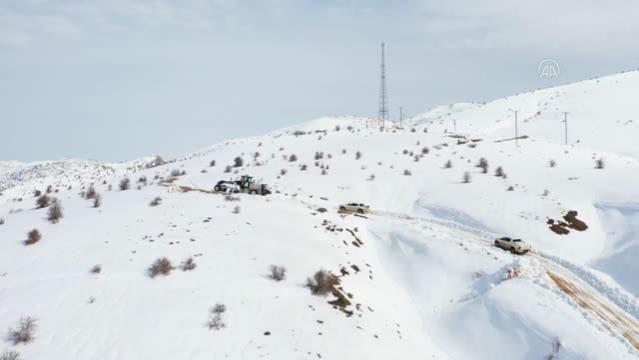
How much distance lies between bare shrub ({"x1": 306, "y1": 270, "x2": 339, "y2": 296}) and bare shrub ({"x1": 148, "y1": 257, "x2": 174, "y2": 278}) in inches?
268

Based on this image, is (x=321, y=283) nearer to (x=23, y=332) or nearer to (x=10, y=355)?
(x=23, y=332)

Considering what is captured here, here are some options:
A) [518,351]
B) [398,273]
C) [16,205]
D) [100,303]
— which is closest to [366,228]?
[398,273]

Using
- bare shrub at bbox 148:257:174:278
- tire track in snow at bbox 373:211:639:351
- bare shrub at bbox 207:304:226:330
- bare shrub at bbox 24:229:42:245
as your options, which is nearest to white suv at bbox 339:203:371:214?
tire track in snow at bbox 373:211:639:351

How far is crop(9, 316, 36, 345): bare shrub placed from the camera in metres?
17.3

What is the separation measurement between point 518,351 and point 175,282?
1594 centimetres

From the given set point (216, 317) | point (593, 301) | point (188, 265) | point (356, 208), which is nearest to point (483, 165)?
point (356, 208)

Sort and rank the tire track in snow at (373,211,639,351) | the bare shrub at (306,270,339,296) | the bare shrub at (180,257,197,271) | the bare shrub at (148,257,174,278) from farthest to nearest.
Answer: the bare shrub at (180,257,197,271) → the bare shrub at (306,270,339,296) → the bare shrub at (148,257,174,278) → the tire track in snow at (373,211,639,351)

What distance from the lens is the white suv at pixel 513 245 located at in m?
31.2

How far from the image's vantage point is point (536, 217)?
3772 cm

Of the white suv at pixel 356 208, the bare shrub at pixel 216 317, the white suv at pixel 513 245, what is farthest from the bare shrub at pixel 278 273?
the white suv at pixel 356 208

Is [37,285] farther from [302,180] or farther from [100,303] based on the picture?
[302,180]

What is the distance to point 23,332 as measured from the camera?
1742 cm

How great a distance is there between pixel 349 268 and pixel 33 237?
1761 centimetres

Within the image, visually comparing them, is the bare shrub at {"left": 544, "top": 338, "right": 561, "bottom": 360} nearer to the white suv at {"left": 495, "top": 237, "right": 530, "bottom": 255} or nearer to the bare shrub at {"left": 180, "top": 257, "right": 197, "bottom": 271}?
the white suv at {"left": 495, "top": 237, "right": 530, "bottom": 255}
